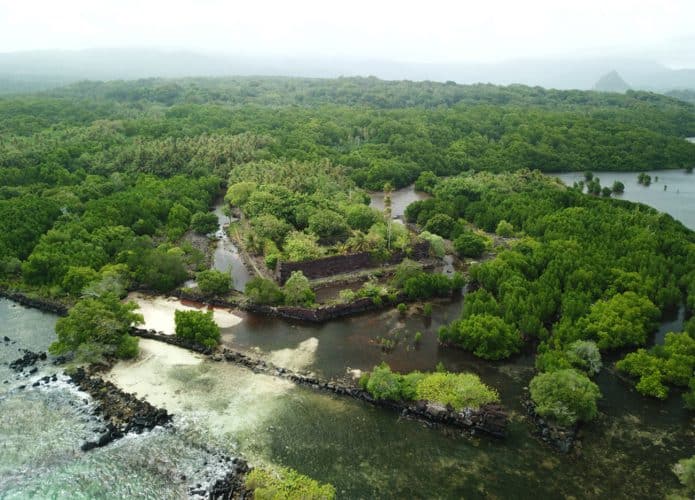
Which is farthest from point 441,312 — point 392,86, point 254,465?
point 392,86

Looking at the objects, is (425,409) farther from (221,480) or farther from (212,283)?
(212,283)

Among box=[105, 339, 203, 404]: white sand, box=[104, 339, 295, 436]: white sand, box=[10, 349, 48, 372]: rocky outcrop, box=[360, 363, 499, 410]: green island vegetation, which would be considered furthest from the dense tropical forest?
box=[10, 349, 48, 372]: rocky outcrop

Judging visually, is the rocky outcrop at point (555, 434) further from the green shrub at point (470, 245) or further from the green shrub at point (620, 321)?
the green shrub at point (470, 245)

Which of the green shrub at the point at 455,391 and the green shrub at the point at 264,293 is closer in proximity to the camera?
the green shrub at the point at 455,391

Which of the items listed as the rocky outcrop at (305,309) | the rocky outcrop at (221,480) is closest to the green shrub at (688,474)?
the rocky outcrop at (221,480)

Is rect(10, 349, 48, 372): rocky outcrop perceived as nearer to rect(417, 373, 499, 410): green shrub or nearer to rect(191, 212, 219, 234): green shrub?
rect(191, 212, 219, 234): green shrub

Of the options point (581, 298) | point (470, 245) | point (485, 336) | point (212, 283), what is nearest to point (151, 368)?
point (212, 283)

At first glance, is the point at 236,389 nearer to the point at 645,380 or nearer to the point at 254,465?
the point at 254,465
